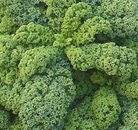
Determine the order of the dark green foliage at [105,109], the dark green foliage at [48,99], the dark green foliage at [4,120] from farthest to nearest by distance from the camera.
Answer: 1. the dark green foliage at [4,120]
2. the dark green foliage at [105,109]
3. the dark green foliage at [48,99]

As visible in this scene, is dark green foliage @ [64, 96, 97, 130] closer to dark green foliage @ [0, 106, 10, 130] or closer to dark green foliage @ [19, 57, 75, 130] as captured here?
dark green foliage @ [19, 57, 75, 130]

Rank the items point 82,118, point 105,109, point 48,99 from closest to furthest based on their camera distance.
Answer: point 48,99 < point 105,109 < point 82,118

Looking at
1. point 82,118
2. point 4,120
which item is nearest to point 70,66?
point 82,118

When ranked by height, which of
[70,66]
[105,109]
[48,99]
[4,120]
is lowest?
[4,120]

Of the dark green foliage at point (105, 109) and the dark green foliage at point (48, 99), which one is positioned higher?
the dark green foliage at point (48, 99)

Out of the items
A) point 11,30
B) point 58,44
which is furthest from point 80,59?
point 11,30

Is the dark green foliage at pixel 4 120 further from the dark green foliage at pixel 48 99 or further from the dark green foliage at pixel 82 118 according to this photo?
the dark green foliage at pixel 82 118

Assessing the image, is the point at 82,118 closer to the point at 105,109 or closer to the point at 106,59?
the point at 105,109

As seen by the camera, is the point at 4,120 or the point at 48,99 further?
the point at 4,120

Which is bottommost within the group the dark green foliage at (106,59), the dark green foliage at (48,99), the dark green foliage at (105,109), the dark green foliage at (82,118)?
the dark green foliage at (82,118)

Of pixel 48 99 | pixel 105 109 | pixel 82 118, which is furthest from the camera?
pixel 82 118

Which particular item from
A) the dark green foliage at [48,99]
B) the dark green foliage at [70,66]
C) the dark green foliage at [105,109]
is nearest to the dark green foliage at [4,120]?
the dark green foliage at [70,66]

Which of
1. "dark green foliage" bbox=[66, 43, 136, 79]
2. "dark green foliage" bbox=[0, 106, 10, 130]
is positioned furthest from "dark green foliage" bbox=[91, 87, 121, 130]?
"dark green foliage" bbox=[0, 106, 10, 130]
